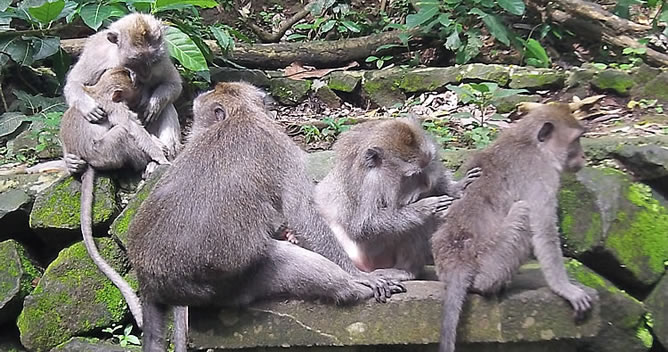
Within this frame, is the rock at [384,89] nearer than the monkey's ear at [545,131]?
No

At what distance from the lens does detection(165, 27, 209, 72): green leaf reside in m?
6.91

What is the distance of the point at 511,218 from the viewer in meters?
3.81

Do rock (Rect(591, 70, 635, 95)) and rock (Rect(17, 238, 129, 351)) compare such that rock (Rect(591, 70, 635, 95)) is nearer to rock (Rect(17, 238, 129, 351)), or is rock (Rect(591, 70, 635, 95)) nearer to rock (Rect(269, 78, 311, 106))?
rock (Rect(269, 78, 311, 106))

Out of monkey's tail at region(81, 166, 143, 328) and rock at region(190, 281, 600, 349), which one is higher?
rock at region(190, 281, 600, 349)

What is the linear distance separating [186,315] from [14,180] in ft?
10.0

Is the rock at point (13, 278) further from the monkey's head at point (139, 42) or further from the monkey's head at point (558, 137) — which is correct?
the monkey's head at point (558, 137)

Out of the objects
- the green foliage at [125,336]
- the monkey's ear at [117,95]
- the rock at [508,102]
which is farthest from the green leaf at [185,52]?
the rock at [508,102]

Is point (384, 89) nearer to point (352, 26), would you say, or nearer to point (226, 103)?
point (352, 26)

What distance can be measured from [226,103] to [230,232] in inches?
32.6

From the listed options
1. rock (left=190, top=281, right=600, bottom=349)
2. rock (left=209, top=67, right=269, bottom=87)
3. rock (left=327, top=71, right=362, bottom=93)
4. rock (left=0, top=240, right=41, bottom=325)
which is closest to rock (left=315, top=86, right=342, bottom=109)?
rock (left=327, top=71, right=362, bottom=93)

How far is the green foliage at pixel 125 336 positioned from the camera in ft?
17.7

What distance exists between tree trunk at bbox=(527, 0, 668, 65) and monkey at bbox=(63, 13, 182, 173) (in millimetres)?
4715

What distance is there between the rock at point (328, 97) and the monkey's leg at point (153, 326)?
16.0 ft

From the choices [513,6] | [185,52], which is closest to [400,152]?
[185,52]
